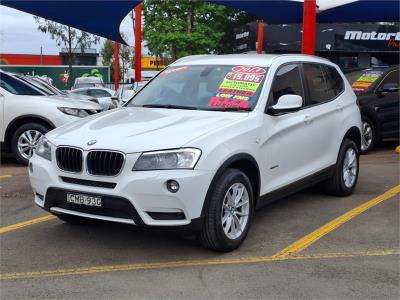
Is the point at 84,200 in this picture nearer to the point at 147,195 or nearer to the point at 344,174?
the point at 147,195

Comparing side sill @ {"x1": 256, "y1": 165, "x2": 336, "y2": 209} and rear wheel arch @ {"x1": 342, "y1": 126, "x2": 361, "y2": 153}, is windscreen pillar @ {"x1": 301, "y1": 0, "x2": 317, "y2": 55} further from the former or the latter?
side sill @ {"x1": 256, "y1": 165, "x2": 336, "y2": 209}

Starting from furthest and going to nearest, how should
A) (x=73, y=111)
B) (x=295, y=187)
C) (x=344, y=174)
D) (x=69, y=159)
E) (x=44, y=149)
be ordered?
(x=73, y=111) < (x=344, y=174) < (x=295, y=187) < (x=44, y=149) < (x=69, y=159)

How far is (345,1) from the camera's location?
38.9 feet

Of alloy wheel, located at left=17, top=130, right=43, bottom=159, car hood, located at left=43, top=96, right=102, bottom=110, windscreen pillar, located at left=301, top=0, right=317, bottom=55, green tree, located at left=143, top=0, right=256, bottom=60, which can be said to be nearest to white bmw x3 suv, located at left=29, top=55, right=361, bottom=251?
car hood, located at left=43, top=96, right=102, bottom=110

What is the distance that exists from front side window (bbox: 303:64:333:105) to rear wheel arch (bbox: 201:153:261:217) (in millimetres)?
1525

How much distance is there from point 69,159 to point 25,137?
4.65 meters

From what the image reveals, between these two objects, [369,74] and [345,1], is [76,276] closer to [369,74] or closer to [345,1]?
[369,74]

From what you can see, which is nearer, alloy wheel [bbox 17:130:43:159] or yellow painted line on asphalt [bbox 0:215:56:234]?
yellow painted line on asphalt [bbox 0:215:56:234]

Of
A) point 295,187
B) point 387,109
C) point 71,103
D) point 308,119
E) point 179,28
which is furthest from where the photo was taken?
point 179,28

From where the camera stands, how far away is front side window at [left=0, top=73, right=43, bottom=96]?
909 centimetres

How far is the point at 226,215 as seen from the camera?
4.66 metres

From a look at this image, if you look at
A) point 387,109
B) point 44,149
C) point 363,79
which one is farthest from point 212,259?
point 363,79

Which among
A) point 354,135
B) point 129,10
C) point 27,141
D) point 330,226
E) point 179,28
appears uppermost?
point 179,28

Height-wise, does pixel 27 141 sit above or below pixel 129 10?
below
